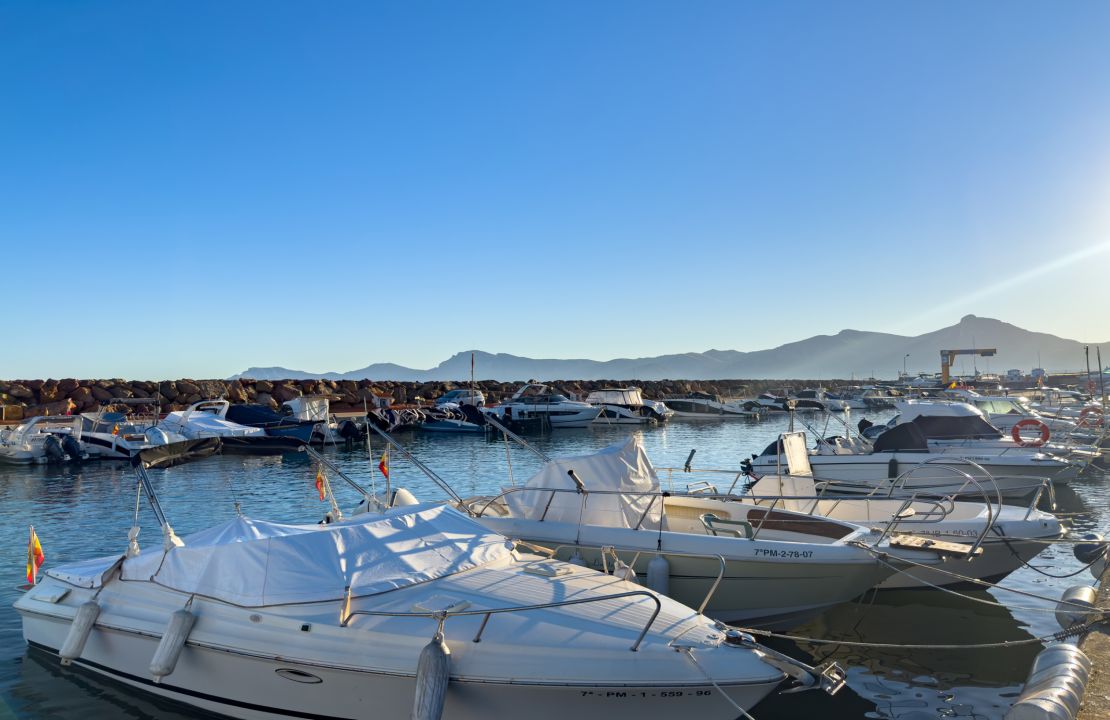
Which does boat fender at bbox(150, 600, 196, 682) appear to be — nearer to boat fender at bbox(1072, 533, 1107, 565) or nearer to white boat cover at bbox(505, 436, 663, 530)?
white boat cover at bbox(505, 436, 663, 530)

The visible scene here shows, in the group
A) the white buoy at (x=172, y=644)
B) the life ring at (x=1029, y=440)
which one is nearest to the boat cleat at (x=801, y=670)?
the white buoy at (x=172, y=644)

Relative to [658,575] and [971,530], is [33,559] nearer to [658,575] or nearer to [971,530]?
[658,575]

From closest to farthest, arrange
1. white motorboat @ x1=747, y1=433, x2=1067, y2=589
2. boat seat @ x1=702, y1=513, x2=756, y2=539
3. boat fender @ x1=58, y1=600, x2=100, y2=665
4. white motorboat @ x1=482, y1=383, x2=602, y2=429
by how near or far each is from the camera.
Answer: boat fender @ x1=58, y1=600, x2=100, y2=665, boat seat @ x1=702, y1=513, x2=756, y2=539, white motorboat @ x1=747, y1=433, x2=1067, y2=589, white motorboat @ x1=482, y1=383, x2=602, y2=429

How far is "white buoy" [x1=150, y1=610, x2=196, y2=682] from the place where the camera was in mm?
7473

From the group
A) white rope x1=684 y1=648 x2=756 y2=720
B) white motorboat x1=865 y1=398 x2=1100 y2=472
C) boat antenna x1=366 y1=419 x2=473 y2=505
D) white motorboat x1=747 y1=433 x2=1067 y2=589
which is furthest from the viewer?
white motorboat x1=865 y1=398 x2=1100 y2=472

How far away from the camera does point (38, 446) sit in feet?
108

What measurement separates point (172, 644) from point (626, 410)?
51.7 m

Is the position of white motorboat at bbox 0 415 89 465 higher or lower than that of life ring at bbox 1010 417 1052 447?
lower

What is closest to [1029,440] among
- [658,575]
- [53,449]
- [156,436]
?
[658,575]

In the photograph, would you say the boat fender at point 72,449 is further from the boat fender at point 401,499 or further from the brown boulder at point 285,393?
the brown boulder at point 285,393

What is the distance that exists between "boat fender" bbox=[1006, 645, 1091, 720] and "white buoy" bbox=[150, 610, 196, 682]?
7.90m

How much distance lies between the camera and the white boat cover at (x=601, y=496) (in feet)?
38.1

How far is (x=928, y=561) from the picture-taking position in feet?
33.7

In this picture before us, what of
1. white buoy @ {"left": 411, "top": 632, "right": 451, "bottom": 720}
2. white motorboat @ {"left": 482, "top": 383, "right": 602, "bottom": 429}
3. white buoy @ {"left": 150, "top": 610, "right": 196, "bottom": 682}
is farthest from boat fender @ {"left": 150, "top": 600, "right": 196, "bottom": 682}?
white motorboat @ {"left": 482, "top": 383, "right": 602, "bottom": 429}
